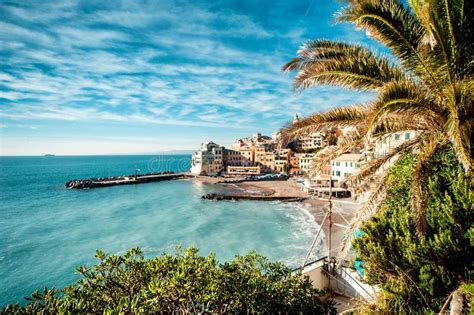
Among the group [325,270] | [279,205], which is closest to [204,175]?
[279,205]

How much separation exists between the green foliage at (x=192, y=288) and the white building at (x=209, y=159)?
7777 centimetres

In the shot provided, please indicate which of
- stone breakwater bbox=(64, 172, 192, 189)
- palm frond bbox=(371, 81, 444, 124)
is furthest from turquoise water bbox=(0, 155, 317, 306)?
palm frond bbox=(371, 81, 444, 124)

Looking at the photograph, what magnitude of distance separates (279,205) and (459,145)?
38071mm

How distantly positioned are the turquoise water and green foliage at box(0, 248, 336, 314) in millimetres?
16463

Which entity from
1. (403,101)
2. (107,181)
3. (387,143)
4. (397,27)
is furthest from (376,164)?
(107,181)

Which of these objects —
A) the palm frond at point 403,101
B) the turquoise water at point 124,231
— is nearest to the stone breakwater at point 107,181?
the turquoise water at point 124,231

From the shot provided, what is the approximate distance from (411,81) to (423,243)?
2.95m

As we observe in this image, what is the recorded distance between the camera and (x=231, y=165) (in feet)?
274

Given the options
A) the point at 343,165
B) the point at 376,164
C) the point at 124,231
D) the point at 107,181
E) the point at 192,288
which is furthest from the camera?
the point at 107,181

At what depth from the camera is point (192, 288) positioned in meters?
4.21

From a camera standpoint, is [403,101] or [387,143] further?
[387,143]

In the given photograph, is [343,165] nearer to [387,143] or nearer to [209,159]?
[387,143]

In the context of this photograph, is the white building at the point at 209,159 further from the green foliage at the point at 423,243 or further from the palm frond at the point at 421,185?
the palm frond at the point at 421,185

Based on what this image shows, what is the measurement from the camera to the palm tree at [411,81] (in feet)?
12.8
